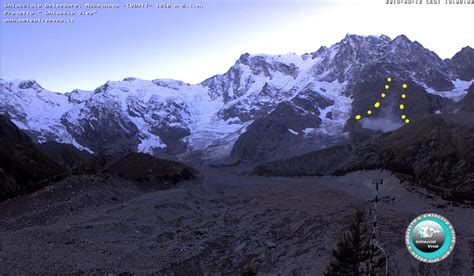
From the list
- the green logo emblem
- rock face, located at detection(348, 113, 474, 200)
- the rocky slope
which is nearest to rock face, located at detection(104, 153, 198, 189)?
the rocky slope

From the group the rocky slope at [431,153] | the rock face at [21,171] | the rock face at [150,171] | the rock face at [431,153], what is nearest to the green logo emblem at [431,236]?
the rock face at [21,171]

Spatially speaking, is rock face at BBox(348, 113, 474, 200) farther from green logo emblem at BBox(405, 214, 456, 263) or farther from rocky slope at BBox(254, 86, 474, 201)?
green logo emblem at BBox(405, 214, 456, 263)

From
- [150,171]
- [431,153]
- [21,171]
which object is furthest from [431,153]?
[21,171]

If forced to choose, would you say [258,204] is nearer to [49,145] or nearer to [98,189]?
[98,189]

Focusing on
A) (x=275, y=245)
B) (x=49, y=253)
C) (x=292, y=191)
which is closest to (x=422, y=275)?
(x=275, y=245)

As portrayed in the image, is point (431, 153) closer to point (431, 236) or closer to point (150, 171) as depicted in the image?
point (150, 171)

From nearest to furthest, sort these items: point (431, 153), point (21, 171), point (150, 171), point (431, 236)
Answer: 1. point (431, 236)
2. point (21, 171)
3. point (150, 171)
4. point (431, 153)

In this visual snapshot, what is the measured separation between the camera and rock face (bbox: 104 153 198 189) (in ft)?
300

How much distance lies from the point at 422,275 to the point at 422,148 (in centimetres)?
10570

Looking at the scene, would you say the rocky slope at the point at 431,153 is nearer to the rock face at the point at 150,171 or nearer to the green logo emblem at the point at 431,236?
the rock face at the point at 150,171

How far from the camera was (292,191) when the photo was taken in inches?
3600

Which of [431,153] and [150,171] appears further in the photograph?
[431,153]

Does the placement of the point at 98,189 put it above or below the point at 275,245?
above

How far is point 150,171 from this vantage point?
98.6 metres
